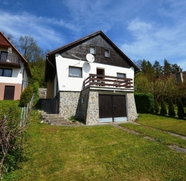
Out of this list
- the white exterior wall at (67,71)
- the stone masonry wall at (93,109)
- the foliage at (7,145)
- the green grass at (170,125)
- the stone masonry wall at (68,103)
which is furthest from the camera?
the white exterior wall at (67,71)


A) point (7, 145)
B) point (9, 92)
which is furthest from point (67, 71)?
point (9, 92)

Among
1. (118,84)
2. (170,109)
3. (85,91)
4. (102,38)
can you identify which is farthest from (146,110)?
(102,38)

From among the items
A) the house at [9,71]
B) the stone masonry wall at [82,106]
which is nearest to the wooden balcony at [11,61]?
the house at [9,71]

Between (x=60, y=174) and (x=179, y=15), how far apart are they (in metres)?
10.1

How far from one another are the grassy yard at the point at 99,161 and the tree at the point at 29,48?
33.9 m

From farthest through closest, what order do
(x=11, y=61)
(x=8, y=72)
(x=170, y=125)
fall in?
(x=8, y=72)
(x=11, y=61)
(x=170, y=125)

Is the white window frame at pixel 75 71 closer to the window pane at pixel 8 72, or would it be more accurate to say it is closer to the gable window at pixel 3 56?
the window pane at pixel 8 72

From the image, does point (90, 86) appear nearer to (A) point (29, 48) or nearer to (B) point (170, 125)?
(B) point (170, 125)

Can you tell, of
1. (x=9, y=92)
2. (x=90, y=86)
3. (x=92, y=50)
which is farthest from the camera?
(x=9, y=92)

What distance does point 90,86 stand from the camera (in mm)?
10281

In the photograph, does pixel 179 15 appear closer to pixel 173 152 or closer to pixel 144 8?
pixel 144 8

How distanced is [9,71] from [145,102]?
67.2 ft

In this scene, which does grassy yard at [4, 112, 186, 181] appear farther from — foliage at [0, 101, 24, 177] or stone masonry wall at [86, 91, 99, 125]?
stone masonry wall at [86, 91, 99, 125]

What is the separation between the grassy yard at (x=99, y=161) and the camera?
314 centimetres
